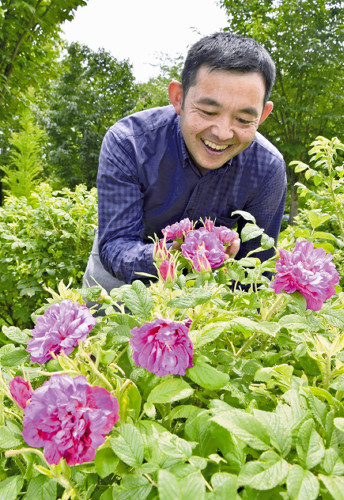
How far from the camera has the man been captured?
5.48ft

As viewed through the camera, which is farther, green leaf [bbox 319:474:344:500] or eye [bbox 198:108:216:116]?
eye [bbox 198:108:216:116]

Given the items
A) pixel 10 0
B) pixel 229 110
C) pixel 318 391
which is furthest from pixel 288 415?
pixel 10 0

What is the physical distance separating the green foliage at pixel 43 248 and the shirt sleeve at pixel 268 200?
1474mm

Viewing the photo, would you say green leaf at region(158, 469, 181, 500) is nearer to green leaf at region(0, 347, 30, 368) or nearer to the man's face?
green leaf at region(0, 347, 30, 368)

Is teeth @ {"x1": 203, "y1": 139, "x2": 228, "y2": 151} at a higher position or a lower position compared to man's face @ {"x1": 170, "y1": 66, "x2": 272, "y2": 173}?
lower

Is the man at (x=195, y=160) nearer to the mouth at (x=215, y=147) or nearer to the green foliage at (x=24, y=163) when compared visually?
the mouth at (x=215, y=147)

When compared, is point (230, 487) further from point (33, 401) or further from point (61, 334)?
point (61, 334)

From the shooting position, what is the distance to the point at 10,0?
5727 millimetres

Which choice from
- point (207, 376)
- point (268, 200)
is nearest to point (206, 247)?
point (207, 376)

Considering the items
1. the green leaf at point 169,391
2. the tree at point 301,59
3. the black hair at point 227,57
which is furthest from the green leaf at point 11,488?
the tree at point 301,59

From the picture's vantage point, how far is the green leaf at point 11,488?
0.59 metres

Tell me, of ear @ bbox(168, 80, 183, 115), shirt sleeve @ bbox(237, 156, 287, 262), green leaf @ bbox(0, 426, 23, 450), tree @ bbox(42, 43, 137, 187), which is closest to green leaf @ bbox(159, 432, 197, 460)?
green leaf @ bbox(0, 426, 23, 450)

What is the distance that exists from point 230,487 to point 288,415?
15 cm

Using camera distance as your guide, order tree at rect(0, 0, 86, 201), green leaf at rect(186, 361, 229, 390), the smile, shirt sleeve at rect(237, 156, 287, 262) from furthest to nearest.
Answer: tree at rect(0, 0, 86, 201), shirt sleeve at rect(237, 156, 287, 262), the smile, green leaf at rect(186, 361, 229, 390)
